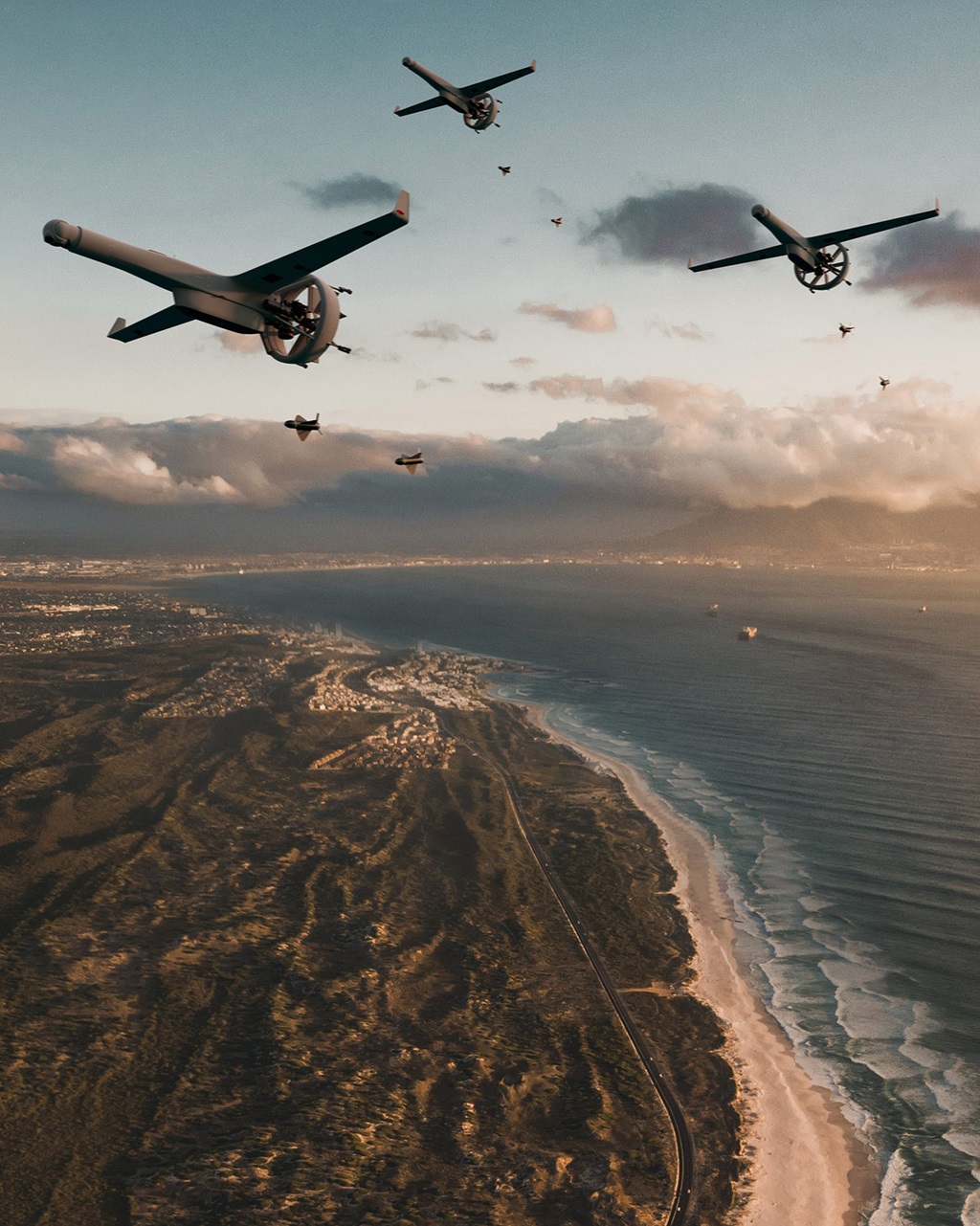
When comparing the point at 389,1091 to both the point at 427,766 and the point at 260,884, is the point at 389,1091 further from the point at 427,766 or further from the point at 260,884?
the point at 427,766

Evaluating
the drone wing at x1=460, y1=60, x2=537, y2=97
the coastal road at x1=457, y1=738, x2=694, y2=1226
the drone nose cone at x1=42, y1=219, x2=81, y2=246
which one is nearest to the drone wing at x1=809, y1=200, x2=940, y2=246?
the drone wing at x1=460, y1=60, x2=537, y2=97

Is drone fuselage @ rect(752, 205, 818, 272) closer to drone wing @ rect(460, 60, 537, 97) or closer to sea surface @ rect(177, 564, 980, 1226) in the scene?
drone wing @ rect(460, 60, 537, 97)

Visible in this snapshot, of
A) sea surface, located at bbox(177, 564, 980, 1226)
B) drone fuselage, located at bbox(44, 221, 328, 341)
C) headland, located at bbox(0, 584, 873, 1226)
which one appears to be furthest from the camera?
sea surface, located at bbox(177, 564, 980, 1226)

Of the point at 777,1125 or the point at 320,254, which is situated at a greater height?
the point at 320,254

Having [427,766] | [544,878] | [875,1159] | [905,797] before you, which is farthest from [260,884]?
[905,797]

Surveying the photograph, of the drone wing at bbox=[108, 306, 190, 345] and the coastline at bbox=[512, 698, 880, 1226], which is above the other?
the drone wing at bbox=[108, 306, 190, 345]

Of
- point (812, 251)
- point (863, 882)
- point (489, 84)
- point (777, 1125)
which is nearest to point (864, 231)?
point (812, 251)

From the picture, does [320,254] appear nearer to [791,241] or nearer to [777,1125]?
[791,241]
